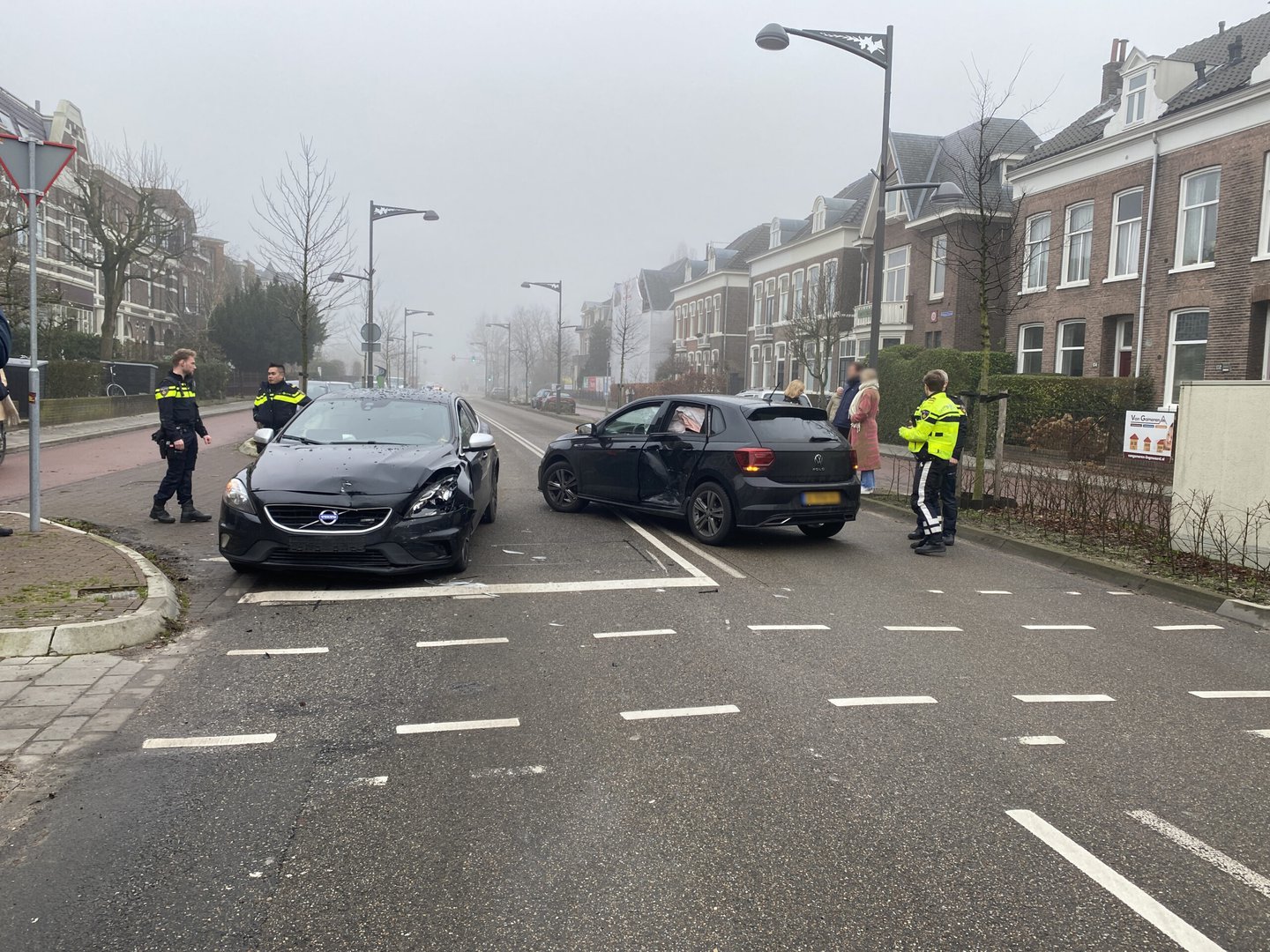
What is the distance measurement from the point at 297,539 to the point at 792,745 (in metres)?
4.24

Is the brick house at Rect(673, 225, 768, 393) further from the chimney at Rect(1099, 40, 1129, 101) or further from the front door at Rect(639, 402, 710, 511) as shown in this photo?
the front door at Rect(639, 402, 710, 511)

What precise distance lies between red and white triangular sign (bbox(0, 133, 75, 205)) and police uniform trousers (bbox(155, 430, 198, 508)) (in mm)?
2718

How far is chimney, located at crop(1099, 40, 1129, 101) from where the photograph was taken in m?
34.1

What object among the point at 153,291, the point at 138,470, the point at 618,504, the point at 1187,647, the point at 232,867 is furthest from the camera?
the point at 153,291

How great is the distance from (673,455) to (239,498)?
4.27 metres

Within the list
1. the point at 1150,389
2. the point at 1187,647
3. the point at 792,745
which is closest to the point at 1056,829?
the point at 792,745

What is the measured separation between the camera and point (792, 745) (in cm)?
426

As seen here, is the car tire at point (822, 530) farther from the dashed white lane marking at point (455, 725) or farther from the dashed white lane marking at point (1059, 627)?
the dashed white lane marking at point (455, 725)

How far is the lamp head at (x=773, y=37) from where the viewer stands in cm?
1534

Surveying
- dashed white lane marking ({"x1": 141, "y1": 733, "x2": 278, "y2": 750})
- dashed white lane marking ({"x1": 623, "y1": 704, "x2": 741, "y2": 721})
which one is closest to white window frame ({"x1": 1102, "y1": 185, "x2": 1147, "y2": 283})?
dashed white lane marking ({"x1": 623, "y1": 704, "x2": 741, "y2": 721})

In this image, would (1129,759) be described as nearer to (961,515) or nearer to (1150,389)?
(961,515)

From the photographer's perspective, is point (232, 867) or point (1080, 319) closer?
point (232, 867)

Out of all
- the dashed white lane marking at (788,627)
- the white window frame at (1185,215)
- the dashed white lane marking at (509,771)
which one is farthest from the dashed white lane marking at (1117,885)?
the white window frame at (1185,215)

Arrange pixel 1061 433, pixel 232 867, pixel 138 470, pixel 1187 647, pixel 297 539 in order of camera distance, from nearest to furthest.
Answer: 1. pixel 232 867
2. pixel 1187 647
3. pixel 297 539
4. pixel 138 470
5. pixel 1061 433
